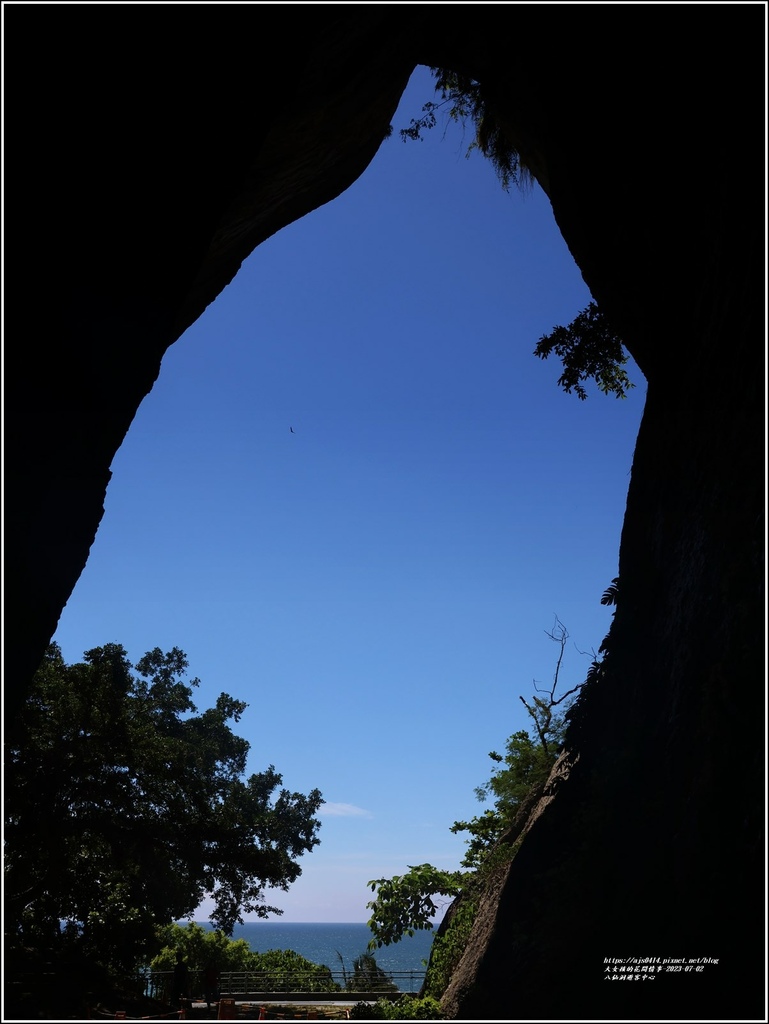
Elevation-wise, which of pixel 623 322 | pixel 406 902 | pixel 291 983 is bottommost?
pixel 291 983

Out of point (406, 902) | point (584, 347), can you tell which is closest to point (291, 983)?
point (406, 902)

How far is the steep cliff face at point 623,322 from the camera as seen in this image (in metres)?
6.92

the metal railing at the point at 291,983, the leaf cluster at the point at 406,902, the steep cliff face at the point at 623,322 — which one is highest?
the steep cliff face at the point at 623,322

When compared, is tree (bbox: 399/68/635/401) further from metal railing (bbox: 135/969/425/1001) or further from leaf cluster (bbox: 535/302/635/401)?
metal railing (bbox: 135/969/425/1001)

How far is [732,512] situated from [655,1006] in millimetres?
5296

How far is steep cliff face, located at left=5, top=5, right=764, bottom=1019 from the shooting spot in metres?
6.92

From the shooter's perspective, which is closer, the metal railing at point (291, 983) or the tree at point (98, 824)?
the tree at point (98, 824)

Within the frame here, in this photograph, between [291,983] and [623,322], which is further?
[291,983]

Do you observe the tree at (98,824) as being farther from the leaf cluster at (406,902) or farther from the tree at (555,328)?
the tree at (555,328)

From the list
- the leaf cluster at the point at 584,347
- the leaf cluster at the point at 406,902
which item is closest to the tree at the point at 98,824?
the leaf cluster at the point at 406,902

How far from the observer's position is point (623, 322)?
1270 cm

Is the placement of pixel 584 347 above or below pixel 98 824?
above

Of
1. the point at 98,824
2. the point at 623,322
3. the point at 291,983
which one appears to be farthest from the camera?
the point at 291,983

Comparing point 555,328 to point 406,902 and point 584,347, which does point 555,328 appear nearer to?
point 584,347
